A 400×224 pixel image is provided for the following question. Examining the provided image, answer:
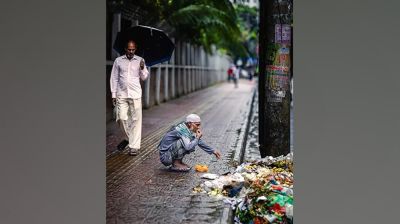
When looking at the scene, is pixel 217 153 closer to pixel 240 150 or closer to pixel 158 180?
pixel 240 150

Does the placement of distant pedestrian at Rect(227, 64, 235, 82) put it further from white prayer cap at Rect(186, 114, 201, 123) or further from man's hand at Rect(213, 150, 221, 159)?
man's hand at Rect(213, 150, 221, 159)

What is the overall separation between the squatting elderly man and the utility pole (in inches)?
21.6

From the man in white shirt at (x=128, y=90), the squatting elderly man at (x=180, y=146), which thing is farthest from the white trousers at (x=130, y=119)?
the squatting elderly man at (x=180, y=146)

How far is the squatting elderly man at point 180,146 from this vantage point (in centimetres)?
515

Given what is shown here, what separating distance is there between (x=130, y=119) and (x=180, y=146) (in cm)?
46

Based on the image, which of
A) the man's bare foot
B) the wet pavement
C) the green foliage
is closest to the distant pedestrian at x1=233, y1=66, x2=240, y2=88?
the green foliage

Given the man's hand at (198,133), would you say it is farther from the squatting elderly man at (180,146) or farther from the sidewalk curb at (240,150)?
the sidewalk curb at (240,150)

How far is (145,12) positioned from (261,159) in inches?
57.3

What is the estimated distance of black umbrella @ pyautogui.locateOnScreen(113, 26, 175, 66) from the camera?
17.2ft

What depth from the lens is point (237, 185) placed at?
16.5 ft

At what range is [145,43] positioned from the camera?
5.24 m

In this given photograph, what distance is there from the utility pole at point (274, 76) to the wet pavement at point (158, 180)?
0.89 ft
